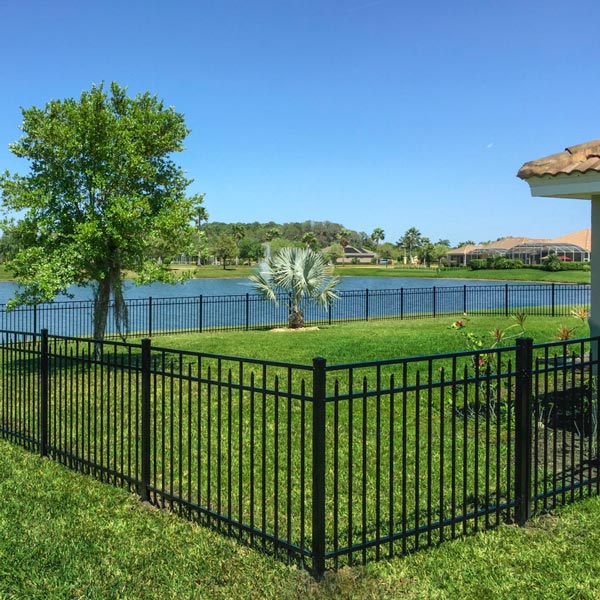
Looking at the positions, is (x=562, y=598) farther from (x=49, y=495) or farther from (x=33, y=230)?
(x=33, y=230)

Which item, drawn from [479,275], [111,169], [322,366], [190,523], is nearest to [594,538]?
[322,366]

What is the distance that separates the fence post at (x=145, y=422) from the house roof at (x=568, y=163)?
4344 millimetres

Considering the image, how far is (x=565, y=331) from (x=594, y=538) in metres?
4.61

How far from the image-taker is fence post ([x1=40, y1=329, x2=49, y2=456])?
6.66 metres

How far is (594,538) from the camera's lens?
179 inches

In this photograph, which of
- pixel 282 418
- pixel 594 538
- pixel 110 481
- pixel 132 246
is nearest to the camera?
pixel 594 538

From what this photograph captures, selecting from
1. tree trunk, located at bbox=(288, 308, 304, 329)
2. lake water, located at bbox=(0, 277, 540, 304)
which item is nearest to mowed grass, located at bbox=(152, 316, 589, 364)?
tree trunk, located at bbox=(288, 308, 304, 329)

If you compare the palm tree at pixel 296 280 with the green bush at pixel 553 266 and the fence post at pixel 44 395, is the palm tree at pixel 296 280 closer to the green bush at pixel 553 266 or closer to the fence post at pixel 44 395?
the fence post at pixel 44 395

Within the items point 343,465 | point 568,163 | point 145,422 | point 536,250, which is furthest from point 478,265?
point 145,422

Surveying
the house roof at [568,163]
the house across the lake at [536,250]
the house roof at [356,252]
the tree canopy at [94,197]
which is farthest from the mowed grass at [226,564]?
the house roof at [356,252]

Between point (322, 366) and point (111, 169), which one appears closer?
point (322, 366)

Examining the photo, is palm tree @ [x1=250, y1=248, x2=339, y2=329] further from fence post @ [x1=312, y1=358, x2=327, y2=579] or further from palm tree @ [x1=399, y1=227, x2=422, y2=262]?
palm tree @ [x1=399, y1=227, x2=422, y2=262]

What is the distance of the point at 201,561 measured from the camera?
4.20 metres

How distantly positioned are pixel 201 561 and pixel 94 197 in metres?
10.2
